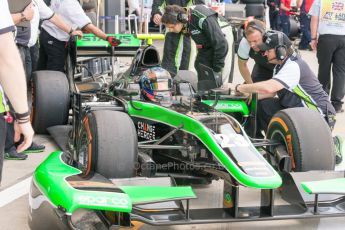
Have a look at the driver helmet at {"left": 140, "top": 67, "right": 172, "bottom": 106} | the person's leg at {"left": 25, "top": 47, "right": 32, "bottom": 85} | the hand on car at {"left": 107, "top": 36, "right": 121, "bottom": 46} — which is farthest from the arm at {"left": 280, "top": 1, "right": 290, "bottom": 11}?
the driver helmet at {"left": 140, "top": 67, "right": 172, "bottom": 106}

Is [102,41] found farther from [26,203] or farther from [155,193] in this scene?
[155,193]

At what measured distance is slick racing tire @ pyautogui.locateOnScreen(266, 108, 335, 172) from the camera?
4.88m

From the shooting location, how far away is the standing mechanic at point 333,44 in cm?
871

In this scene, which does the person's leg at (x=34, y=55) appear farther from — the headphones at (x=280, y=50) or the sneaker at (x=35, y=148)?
the headphones at (x=280, y=50)

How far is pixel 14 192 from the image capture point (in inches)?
216

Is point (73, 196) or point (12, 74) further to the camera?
point (73, 196)

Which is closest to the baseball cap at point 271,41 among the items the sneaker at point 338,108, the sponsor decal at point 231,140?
the sponsor decal at point 231,140

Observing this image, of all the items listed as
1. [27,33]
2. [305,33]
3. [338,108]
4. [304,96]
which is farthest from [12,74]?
[305,33]

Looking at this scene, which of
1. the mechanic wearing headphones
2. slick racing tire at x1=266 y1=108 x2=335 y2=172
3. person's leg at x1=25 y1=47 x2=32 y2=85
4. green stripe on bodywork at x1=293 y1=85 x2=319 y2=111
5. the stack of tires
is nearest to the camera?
slick racing tire at x1=266 y1=108 x2=335 y2=172

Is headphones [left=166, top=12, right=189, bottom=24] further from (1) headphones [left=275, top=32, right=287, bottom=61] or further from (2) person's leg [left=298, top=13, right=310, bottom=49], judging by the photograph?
(2) person's leg [left=298, top=13, right=310, bottom=49]

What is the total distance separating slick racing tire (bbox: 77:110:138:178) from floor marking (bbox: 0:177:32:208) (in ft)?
3.02

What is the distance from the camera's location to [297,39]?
18.5 metres

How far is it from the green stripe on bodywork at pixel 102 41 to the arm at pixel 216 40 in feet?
3.16

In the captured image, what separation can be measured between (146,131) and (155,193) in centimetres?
145
